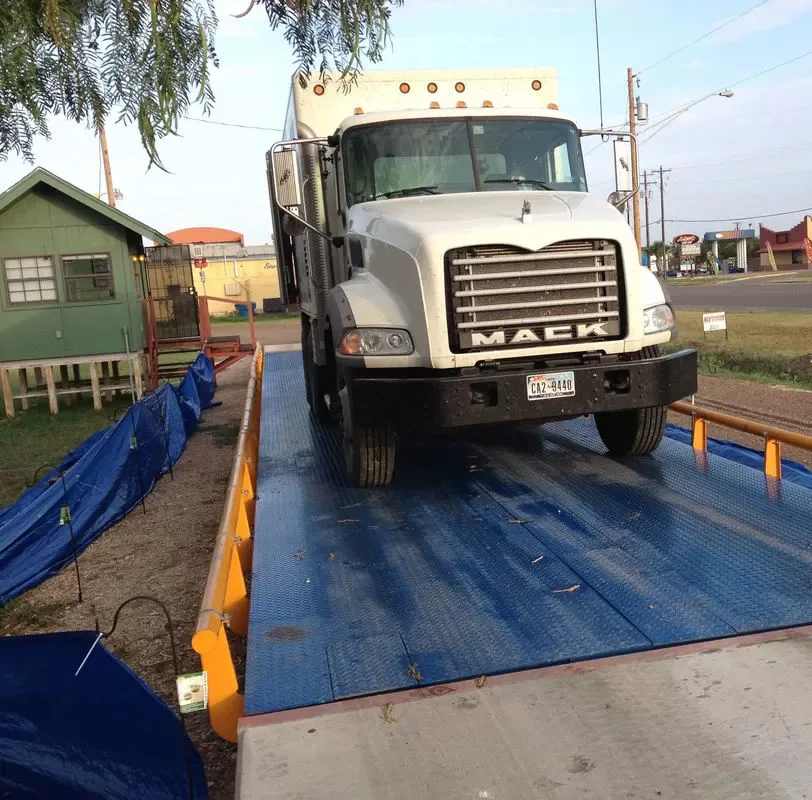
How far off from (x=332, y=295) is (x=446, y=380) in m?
1.30

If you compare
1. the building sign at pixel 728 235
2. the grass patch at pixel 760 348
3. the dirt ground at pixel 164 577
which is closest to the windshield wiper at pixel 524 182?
the dirt ground at pixel 164 577

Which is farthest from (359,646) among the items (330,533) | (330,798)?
(330,533)

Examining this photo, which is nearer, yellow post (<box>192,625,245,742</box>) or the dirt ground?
yellow post (<box>192,625,245,742</box>)

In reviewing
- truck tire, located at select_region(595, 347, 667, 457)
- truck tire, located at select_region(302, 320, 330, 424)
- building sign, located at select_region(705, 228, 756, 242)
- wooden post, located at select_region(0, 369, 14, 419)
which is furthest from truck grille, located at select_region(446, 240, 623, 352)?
building sign, located at select_region(705, 228, 756, 242)

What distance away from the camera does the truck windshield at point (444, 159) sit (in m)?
6.28

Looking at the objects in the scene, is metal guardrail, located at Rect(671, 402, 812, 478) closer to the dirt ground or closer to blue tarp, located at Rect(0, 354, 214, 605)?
the dirt ground

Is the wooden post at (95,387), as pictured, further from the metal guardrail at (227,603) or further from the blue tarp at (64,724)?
the blue tarp at (64,724)

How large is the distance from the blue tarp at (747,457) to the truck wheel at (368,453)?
110 inches

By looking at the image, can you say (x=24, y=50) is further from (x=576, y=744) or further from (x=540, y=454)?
(x=540, y=454)

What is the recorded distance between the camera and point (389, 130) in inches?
249

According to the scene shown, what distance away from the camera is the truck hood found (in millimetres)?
5238

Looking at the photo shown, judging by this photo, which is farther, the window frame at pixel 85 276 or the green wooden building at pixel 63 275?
the window frame at pixel 85 276

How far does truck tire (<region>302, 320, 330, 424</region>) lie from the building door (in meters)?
9.28

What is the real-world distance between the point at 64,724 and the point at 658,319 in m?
4.33
